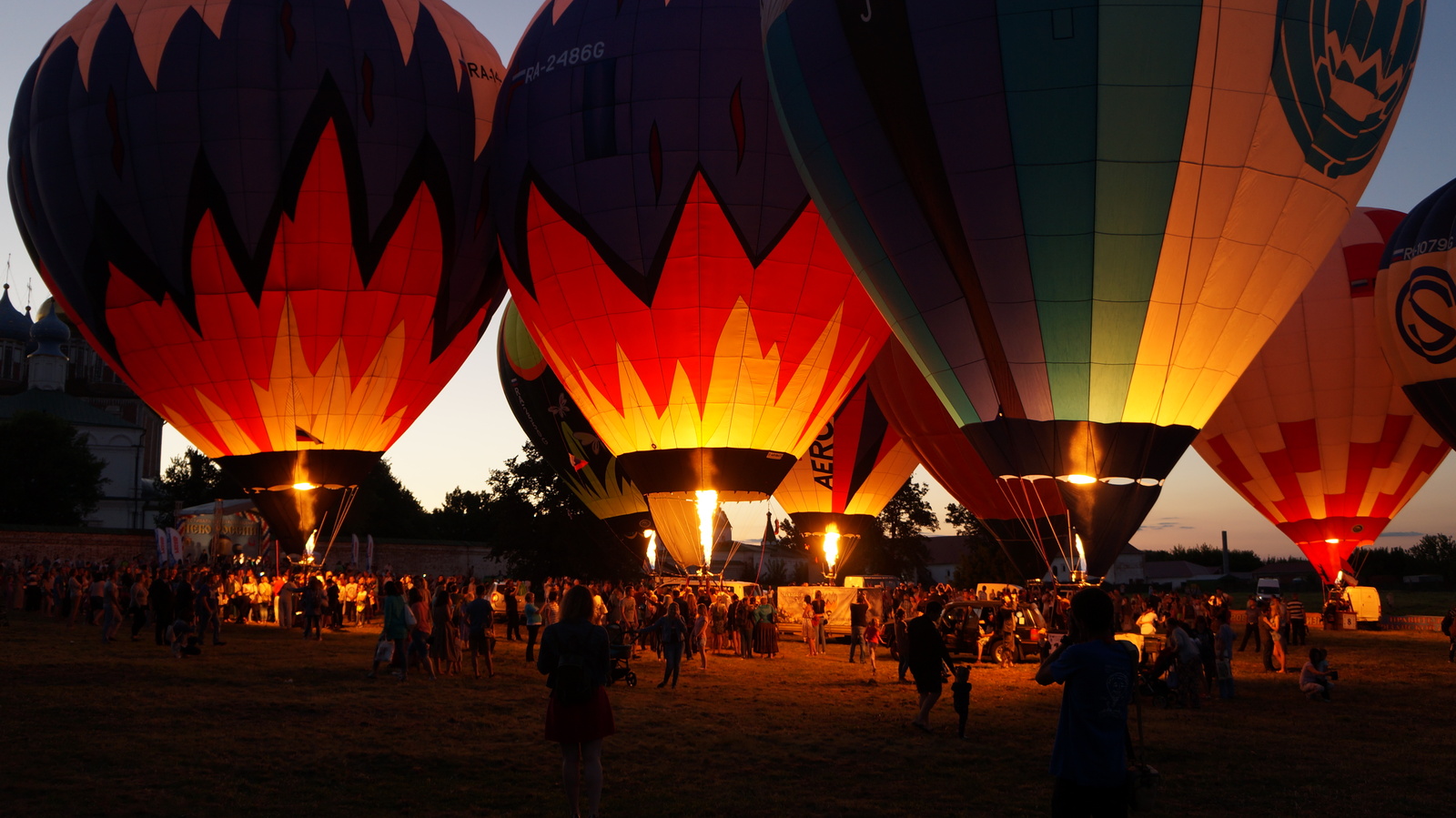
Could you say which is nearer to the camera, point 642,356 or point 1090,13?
point 1090,13

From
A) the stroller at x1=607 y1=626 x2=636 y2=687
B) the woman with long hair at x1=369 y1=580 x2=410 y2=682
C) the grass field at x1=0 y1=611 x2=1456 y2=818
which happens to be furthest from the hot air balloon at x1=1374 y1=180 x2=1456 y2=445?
the woman with long hair at x1=369 y1=580 x2=410 y2=682

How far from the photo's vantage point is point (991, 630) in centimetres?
1945

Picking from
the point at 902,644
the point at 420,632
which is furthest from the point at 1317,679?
the point at 420,632

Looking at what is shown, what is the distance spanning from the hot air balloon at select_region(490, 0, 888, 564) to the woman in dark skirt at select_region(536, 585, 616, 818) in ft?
47.3

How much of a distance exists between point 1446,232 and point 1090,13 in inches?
578

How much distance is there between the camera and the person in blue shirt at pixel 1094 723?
504 cm

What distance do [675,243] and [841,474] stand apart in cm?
1642

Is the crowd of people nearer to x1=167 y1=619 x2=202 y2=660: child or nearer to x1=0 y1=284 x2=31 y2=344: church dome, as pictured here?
x1=167 y1=619 x2=202 y2=660: child

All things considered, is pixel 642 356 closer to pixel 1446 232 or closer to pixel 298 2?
pixel 298 2

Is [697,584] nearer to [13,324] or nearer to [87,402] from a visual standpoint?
[87,402]

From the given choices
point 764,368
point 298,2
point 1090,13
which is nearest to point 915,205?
point 1090,13

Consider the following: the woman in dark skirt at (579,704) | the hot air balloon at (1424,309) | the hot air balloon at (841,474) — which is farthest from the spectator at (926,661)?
the hot air balloon at (841,474)

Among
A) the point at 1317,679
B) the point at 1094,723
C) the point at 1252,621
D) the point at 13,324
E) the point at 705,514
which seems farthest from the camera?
the point at 13,324

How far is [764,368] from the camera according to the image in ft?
69.9
